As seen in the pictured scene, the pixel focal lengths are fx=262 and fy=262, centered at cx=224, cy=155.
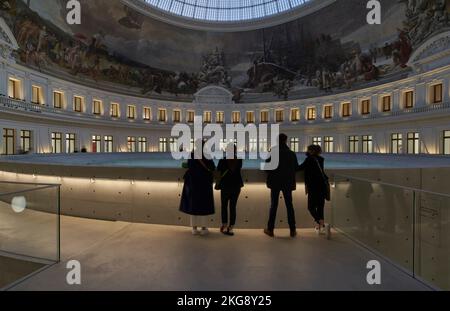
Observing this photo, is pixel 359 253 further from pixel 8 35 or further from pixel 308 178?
pixel 8 35

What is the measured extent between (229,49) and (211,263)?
150 feet

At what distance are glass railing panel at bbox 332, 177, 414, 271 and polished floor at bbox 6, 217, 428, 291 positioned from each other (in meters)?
0.28

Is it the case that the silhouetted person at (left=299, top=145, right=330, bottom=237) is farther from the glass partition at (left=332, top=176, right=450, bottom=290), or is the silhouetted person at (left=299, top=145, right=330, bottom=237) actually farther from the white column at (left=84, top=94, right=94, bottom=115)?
the white column at (left=84, top=94, right=94, bottom=115)

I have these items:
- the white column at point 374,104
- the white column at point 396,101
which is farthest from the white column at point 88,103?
the white column at point 396,101

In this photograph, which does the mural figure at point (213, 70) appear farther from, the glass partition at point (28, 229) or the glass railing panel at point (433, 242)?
the glass railing panel at point (433, 242)

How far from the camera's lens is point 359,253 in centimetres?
494

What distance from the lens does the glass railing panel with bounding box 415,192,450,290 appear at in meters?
4.11

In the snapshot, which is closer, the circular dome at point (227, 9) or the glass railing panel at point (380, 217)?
the glass railing panel at point (380, 217)

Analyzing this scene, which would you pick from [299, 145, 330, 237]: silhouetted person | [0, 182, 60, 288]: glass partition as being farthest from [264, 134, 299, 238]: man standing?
[0, 182, 60, 288]: glass partition

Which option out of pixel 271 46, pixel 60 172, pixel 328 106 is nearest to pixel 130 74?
pixel 271 46

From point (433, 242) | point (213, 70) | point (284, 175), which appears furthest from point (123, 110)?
point (433, 242)

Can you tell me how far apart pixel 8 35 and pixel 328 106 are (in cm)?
3726

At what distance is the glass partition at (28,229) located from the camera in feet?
15.4

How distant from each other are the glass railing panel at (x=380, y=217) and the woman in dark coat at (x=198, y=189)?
121 inches
